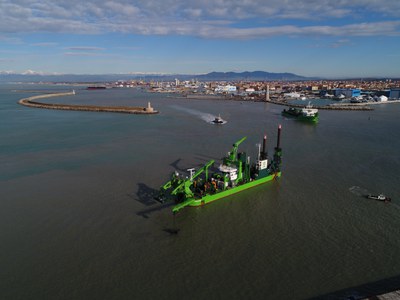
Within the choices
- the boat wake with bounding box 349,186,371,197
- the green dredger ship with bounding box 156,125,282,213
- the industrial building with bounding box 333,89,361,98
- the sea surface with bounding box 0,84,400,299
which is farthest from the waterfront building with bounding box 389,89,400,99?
the green dredger ship with bounding box 156,125,282,213

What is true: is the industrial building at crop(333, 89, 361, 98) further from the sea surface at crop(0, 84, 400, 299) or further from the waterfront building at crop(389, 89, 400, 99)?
the sea surface at crop(0, 84, 400, 299)

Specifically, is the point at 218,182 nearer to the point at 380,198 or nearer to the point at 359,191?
the point at 359,191

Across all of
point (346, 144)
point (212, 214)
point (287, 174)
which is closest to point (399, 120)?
point (346, 144)

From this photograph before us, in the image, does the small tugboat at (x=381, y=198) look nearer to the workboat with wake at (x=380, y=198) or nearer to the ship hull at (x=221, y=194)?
the workboat with wake at (x=380, y=198)

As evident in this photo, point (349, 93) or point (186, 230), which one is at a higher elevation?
point (349, 93)

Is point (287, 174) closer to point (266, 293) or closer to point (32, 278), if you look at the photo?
point (266, 293)

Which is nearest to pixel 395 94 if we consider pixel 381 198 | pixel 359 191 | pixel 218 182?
pixel 359 191

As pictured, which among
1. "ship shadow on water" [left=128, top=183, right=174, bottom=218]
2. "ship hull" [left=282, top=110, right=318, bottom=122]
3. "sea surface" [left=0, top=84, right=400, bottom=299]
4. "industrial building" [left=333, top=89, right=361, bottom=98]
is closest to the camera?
"sea surface" [left=0, top=84, right=400, bottom=299]
